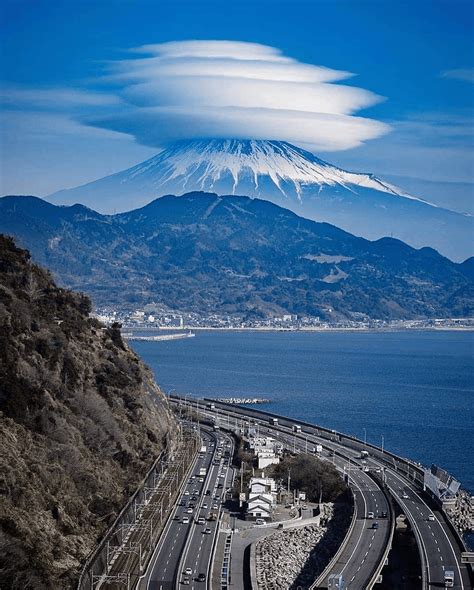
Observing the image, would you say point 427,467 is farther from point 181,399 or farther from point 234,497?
point 181,399

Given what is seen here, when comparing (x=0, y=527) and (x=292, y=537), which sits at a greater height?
(x=0, y=527)

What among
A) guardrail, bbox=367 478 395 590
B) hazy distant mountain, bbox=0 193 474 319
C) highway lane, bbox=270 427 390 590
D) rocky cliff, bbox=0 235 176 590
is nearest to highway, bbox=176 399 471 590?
highway lane, bbox=270 427 390 590

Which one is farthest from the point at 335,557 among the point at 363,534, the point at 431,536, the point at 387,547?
the point at 431,536

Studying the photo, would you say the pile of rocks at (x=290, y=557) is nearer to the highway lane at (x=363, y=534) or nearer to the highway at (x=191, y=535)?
the highway lane at (x=363, y=534)

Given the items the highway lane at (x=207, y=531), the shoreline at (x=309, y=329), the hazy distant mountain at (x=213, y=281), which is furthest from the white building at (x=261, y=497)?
the hazy distant mountain at (x=213, y=281)

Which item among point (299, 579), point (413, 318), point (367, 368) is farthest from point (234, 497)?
point (413, 318)
